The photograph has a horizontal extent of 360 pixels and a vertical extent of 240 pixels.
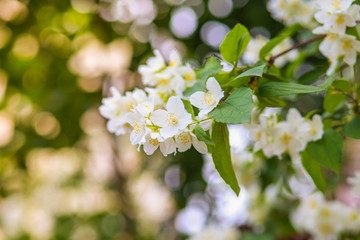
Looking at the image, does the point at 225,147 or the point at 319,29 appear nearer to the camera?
the point at 225,147

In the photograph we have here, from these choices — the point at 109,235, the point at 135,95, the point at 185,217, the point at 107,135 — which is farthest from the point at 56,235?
the point at 135,95

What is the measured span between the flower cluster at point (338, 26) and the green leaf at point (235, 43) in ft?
0.61

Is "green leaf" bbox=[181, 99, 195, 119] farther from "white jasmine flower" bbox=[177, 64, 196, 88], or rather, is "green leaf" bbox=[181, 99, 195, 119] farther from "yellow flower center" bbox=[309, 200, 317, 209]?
"yellow flower center" bbox=[309, 200, 317, 209]

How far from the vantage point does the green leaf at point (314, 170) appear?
0.76m

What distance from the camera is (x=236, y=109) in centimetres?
52

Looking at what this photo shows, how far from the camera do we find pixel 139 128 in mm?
594

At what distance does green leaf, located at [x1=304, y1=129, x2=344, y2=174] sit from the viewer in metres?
0.73

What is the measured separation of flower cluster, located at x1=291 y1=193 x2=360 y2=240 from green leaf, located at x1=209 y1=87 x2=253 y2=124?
94 centimetres

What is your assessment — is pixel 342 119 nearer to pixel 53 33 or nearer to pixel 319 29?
pixel 319 29

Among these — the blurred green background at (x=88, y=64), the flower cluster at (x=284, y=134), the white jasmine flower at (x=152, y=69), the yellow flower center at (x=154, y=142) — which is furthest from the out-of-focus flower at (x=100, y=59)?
the yellow flower center at (x=154, y=142)

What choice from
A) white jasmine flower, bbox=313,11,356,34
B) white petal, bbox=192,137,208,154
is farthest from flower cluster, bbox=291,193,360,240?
white petal, bbox=192,137,208,154

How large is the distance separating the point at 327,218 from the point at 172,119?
1.01 meters

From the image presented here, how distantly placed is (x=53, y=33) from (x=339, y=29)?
1.50 metres

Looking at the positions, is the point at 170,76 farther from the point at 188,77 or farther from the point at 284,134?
the point at 284,134
